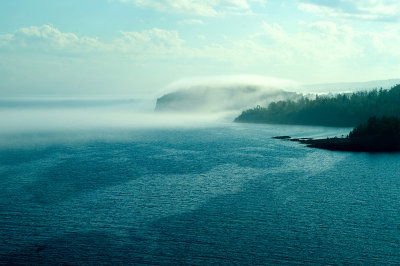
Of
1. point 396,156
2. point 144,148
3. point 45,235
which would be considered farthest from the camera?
point 144,148

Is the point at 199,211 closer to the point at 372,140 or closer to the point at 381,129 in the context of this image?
the point at 372,140

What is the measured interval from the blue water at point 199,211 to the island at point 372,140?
22.0 meters

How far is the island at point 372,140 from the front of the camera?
411 ft

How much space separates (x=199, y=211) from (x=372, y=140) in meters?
91.1

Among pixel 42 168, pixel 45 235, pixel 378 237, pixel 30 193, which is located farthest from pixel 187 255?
pixel 42 168

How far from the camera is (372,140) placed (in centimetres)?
12875

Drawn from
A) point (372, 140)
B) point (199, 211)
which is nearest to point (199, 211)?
point (199, 211)

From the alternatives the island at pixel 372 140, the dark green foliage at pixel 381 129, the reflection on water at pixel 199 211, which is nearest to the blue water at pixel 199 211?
the reflection on water at pixel 199 211

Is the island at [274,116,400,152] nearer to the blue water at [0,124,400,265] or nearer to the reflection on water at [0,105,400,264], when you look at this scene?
the reflection on water at [0,105,400,264]

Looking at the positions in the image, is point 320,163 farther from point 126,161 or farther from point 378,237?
point 378,237

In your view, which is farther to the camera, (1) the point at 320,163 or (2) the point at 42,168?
(1) the point at 320,163

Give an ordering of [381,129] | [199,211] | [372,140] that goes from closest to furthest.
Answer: [199,211], [372,140], [381,129]

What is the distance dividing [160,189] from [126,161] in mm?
35244

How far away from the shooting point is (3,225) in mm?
49750
